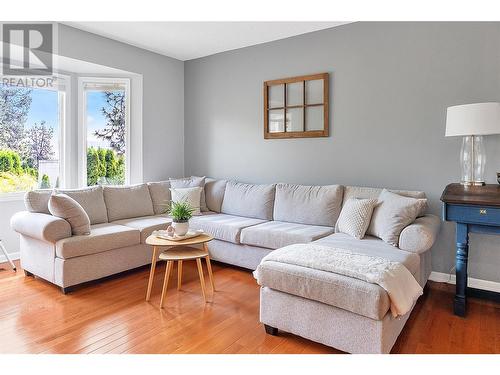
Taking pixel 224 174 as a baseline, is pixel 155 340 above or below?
below

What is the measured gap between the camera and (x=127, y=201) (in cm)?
396

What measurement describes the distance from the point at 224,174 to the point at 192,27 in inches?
73.5

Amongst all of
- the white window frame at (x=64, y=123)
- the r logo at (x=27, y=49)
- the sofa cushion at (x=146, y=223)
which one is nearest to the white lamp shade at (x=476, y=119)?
the sofa cushion at (x=146, y=223)

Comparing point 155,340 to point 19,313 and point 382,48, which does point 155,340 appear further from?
point 382,48

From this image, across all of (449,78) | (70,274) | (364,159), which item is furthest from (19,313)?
(449,78)

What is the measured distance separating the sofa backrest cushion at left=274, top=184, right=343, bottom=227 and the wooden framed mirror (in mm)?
652

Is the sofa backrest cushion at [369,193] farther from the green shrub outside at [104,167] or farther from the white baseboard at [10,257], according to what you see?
the white baseboard at [10,257]

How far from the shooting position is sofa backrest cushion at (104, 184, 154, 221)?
12.6 ft

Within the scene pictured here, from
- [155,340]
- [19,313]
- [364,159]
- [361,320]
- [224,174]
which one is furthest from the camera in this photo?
[224,174]

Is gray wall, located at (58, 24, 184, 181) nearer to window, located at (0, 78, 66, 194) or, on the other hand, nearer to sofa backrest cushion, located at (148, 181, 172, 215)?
sofa backrest cushion, located at (148, 181, 172, 215)

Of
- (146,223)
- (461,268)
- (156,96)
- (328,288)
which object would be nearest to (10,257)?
(146,223)

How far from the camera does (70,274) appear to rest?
9.66 ft

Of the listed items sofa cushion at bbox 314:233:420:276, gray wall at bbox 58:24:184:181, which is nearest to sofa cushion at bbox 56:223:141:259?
gray wall at bbox 58:24:184:181

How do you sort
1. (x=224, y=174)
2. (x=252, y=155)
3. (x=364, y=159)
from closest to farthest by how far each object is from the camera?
(x=364, y=159), (x=252, y=155), (x=224, y=174)
